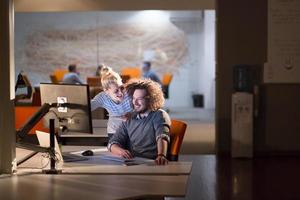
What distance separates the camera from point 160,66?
17.7 metres

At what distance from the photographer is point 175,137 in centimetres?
471

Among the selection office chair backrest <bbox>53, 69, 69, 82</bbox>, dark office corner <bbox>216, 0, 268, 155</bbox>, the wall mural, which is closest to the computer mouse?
dark office corner <bbox>216, 0, 268, 155</bbox>

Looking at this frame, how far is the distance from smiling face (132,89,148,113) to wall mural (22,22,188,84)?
43.1 feet

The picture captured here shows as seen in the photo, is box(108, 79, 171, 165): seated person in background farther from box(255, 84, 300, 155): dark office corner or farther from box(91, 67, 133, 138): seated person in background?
box(255, 84, 300, 155): dark office corner

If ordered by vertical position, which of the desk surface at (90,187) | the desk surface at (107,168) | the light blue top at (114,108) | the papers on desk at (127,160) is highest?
the light blue top at (114,108)

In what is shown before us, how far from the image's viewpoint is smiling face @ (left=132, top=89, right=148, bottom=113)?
438 centimetres

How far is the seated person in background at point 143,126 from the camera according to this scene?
4.37 metres

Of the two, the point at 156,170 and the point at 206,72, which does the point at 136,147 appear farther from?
the point at 206,72

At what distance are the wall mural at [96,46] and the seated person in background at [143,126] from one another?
43.0 feet

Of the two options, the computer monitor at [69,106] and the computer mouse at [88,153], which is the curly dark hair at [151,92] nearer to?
the computer monitor at [69,106]

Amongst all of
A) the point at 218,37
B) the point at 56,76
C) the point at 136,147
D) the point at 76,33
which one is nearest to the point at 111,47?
the point at 76,33

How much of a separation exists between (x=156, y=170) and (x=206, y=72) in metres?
14.1

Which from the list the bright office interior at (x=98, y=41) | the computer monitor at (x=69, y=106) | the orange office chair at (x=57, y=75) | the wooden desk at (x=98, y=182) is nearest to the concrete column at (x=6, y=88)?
the wooden desk at (x=98, y=182)

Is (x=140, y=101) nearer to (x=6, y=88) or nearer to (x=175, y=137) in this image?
(x=175, y=137)
